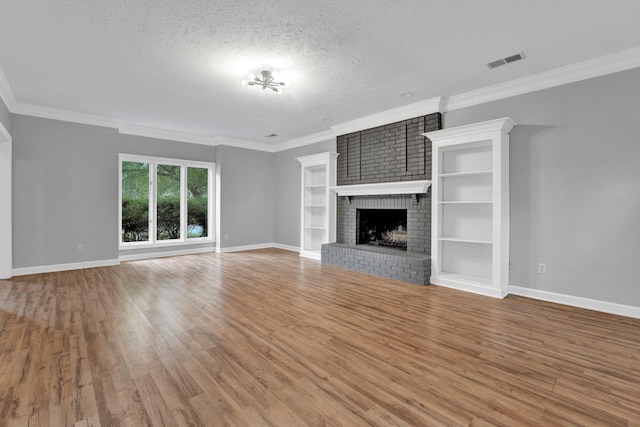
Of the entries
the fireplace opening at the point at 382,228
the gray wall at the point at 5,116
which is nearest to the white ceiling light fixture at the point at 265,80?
the fireplace opening at the point at 382,228

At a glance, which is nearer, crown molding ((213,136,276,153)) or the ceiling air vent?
the ceiling air vent

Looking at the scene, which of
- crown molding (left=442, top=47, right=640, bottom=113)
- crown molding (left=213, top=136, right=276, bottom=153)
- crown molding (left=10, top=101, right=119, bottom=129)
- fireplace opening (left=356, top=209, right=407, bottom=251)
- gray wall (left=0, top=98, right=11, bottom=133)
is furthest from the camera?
crown molding (left=213, top=136, right=276, bottom=153)

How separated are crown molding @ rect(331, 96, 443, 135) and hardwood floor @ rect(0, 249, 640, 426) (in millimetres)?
2855

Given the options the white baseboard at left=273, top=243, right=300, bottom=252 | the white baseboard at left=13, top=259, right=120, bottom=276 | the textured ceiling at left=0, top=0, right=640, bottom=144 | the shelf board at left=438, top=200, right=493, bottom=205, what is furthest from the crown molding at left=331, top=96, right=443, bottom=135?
the white baseboard at left=13, top=259, right=120, bottom=276

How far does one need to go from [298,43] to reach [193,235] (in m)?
5.70

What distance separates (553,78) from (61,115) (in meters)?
7.66

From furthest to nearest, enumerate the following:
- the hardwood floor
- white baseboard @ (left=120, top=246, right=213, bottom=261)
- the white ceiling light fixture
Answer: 1. white baseboard @ (left=120, top=246, right=213, bottom=261)
2. the white ceiling light fixture
3. the hardwood floor

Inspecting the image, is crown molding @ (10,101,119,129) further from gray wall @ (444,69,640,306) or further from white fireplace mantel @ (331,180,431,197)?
gray wall @ (444,69,640,306)

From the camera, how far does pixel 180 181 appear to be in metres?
7.05

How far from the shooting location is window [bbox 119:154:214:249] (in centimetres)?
638

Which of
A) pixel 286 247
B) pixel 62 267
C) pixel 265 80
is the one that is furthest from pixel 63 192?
pixel 286 247

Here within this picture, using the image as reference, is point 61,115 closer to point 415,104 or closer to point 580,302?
point 415,104

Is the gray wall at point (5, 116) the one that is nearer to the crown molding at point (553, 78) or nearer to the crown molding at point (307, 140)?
the crown molding at point (307, 140)

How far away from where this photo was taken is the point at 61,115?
521cm
